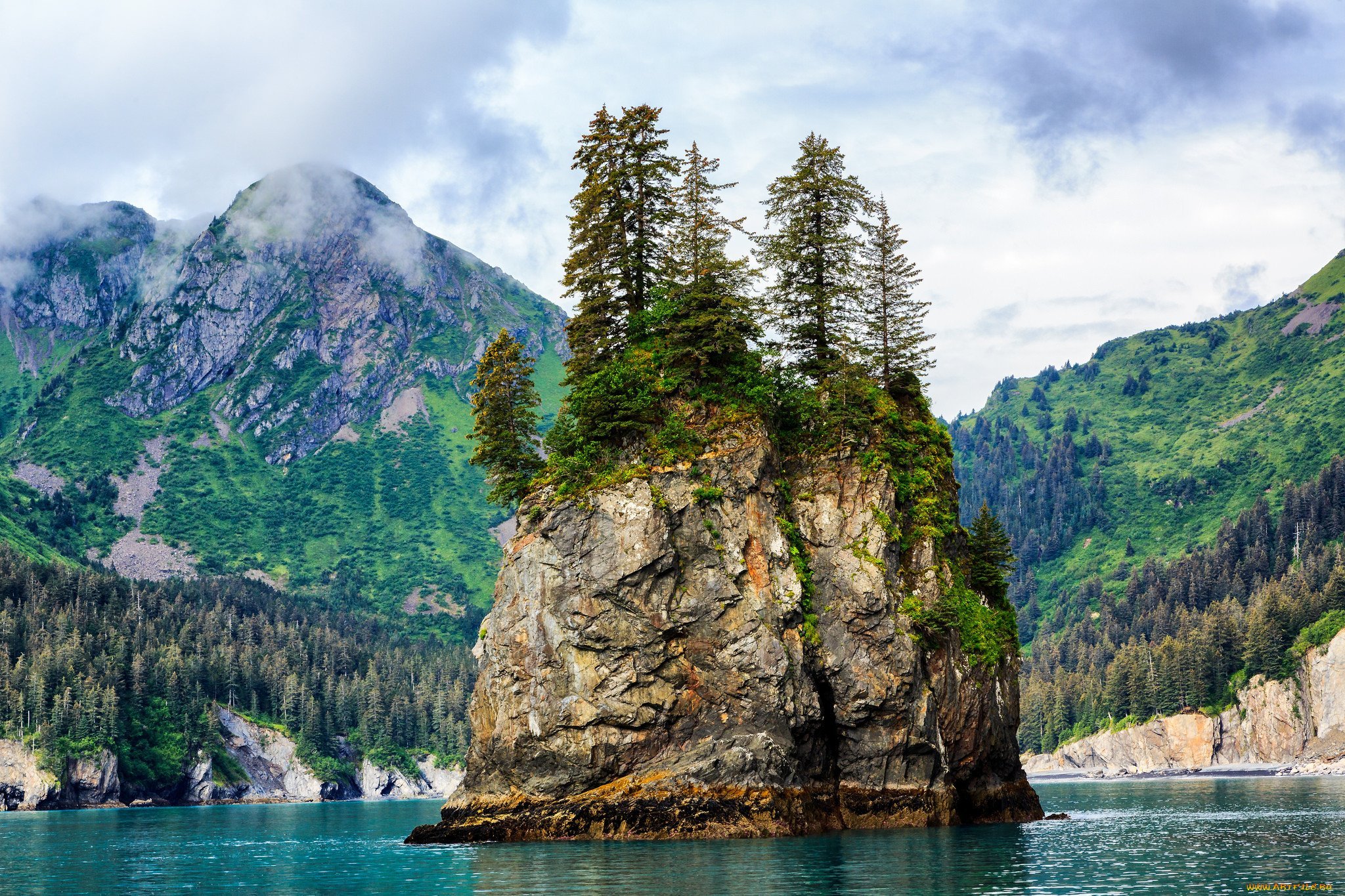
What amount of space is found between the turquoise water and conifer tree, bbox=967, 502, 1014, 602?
16.9 meters

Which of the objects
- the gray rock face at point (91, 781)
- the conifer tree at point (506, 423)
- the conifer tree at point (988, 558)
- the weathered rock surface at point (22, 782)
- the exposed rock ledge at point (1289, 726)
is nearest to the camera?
the conifer tree at point (506, 423)

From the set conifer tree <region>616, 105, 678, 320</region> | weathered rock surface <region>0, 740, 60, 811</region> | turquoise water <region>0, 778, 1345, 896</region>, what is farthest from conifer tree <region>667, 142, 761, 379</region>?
weathered rock surface <region>0, 740, 60, 811</region>

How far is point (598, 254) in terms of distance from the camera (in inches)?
3314

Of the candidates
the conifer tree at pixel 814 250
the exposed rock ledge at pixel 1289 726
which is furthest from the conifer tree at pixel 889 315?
the exposed rock ledge at pixel 1289 726

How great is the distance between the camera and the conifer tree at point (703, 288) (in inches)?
3127

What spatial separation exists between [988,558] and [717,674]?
91.5 ft

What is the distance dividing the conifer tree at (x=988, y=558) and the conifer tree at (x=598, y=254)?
98.2 feet

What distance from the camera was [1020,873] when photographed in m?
50.1

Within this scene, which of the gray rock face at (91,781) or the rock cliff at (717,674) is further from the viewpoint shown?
the gray rock face at (91,781)

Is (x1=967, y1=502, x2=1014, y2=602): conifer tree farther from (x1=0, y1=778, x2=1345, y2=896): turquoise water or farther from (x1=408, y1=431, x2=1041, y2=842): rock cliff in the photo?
(x1=0, y1=778, x2=1345, y2=896): turquoise water

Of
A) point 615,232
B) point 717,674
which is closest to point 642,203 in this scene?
point 615,232

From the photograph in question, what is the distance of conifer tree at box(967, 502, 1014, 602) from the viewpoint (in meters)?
87.0

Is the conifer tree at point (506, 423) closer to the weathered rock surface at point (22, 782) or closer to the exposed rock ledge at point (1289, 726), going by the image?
the weathered rock surface at point (22, 782)

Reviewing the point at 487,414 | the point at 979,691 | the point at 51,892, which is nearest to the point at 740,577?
the point at 979,691
